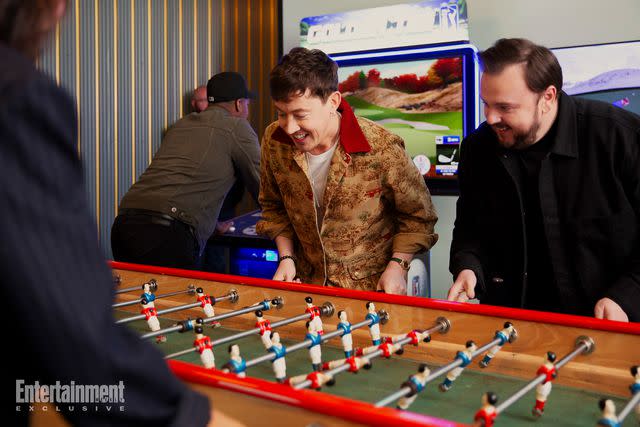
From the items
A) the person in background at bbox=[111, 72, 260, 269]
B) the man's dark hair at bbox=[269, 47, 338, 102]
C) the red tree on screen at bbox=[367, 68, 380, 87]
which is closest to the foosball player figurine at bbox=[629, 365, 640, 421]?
the man's dark hair at bbox=[269, 47, 338, 102]

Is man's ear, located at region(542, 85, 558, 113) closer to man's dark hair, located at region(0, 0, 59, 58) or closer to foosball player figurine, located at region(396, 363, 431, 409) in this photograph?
foosball player figurine, located at region(396, 363, 431, 409)

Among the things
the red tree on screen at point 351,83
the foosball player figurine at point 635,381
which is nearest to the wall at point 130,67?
the red tree on screen at point 351,83

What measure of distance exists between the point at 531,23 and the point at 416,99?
2.74 ft

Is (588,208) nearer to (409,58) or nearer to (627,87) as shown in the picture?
(627,87)

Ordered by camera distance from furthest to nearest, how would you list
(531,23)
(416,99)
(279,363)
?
(416,99) < (531,23) < (279,363)

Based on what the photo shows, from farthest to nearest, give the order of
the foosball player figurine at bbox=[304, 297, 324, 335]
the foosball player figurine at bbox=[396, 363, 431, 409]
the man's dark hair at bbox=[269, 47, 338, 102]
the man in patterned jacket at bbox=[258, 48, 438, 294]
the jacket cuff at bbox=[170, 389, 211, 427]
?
1. the man in patterned jacket at bbox=[258, 48, 438, 294]
2. the man's dark hair at bbox=[269, 47, 338, 102]
3. the foosball player figurine at bbox=[304, 297, 324, 335]
4. the foosball player figurine at bbox=[396, 363, 431, 409]
5. the jacket cuff at bbox=[170, 389, 211, 427]

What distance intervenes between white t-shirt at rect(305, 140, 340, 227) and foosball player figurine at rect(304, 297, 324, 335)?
2.16ft

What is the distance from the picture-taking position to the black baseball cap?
3.69 meters

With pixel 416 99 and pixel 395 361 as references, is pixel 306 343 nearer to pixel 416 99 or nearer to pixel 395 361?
pixel 395 361

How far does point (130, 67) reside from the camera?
4.55m

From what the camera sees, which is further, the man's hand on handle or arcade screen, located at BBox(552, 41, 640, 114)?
arcade screen, located at BBox(552, 41, 640, 114)

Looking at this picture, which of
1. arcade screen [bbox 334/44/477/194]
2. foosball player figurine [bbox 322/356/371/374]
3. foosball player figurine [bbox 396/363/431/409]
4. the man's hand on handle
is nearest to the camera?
foosball player figurine [bbox 396/363/431/409]

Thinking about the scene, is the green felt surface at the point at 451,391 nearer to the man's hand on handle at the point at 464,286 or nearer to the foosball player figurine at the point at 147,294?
the foosball player figurine at the point at 147,294

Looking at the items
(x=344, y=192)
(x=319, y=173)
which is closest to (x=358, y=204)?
(x=344, y=192)
